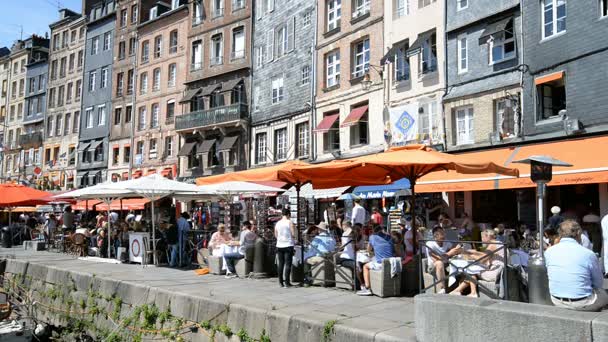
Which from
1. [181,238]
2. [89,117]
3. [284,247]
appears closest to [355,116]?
[181,238]

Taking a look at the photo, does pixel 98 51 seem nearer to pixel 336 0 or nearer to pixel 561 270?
pixel 336 0

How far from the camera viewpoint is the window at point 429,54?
2073 cm

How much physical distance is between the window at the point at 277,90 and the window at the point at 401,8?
8.68 m

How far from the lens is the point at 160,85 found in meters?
37.7

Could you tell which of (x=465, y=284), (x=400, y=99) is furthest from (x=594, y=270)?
(x=400, y=99)

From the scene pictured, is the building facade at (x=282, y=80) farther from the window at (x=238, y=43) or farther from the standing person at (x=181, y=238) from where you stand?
the standing person at (x=181, y=238)

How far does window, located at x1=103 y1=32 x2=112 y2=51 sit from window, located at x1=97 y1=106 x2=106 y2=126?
4.79 metres

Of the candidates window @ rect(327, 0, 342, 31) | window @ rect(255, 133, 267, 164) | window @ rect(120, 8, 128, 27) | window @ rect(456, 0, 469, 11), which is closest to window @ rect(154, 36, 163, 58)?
window @ rect(120, 8, 128, 27)

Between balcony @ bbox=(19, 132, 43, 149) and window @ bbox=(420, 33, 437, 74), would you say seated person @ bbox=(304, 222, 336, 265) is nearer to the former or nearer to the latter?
window @ bbox=(420, 33, 437, 74)

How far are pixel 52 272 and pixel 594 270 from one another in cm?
1262

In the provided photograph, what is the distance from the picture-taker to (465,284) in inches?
300

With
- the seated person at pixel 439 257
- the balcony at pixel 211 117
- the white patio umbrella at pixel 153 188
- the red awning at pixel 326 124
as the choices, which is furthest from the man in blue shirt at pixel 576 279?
the balcony at pixel 211 117

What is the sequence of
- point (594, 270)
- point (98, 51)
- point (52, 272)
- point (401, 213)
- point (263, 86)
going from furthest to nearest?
point (98, 51) → point (263, 86) → point (401, 213) → point (52, 272) → point (594, 270)

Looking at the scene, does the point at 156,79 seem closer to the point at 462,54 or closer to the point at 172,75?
the point at 172,75
